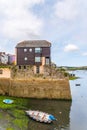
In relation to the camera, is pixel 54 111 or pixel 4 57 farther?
pixel 4 57

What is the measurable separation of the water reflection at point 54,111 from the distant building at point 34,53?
41.9ft

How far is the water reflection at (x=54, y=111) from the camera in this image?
30653 mm

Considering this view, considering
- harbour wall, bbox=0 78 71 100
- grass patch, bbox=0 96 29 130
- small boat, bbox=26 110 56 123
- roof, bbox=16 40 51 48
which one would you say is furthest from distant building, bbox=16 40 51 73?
small boat, bbox=26 110 56 123

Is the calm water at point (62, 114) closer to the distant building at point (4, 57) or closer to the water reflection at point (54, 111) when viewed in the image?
the water reflection at point (54, 111)

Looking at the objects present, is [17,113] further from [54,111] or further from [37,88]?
[37,88]

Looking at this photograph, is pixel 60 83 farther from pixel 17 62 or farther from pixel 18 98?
pixel 17 62

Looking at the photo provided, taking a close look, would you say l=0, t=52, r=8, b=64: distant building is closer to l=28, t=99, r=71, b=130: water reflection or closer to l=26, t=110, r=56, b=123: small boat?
l=28, t=99, r=71, b=130: water reflection

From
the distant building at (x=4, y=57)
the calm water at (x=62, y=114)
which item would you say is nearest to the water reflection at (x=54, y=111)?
the calm water at (x=62, y=114)

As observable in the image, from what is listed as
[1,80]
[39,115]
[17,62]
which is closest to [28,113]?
[39,115]

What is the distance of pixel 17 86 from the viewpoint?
48156mm

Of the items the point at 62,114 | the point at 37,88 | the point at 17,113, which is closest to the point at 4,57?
the point at 37,88

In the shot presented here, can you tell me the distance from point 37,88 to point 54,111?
33.2 ft

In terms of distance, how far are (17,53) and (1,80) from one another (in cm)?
1108

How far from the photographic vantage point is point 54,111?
38562 mm
